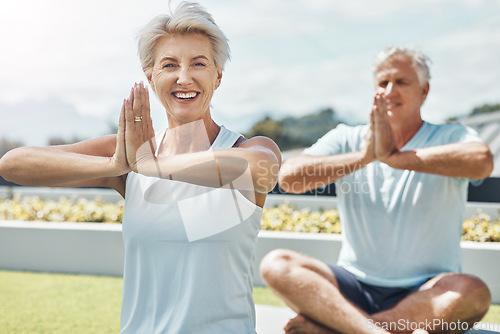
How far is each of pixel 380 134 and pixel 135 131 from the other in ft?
4.69

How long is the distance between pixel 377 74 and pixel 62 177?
6.44 ft

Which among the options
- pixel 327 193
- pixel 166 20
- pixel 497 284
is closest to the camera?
pixel 166 20

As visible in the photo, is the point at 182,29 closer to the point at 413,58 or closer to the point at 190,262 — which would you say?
the point at 190,262

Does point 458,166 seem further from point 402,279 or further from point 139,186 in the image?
point 139,186

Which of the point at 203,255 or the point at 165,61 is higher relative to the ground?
the point at 165,61

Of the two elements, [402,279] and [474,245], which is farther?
[474,245]

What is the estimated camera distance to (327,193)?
5500 mm

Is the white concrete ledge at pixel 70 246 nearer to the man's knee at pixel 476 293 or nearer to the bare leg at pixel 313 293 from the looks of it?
the bare leg at pixel 313 293

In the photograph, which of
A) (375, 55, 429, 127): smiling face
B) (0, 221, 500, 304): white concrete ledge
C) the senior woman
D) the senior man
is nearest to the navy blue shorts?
the senior man

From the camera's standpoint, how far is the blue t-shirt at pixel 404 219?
2461mm

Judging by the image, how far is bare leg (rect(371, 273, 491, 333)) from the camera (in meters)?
2.31

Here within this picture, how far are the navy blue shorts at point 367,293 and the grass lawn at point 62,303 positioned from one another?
1.28 metres

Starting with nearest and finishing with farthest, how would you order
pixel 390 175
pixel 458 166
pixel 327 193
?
1. pixel 458 166
2. pixel 390 175
3. pixel 327 193

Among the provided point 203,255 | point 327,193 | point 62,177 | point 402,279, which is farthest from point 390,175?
point 327,193
